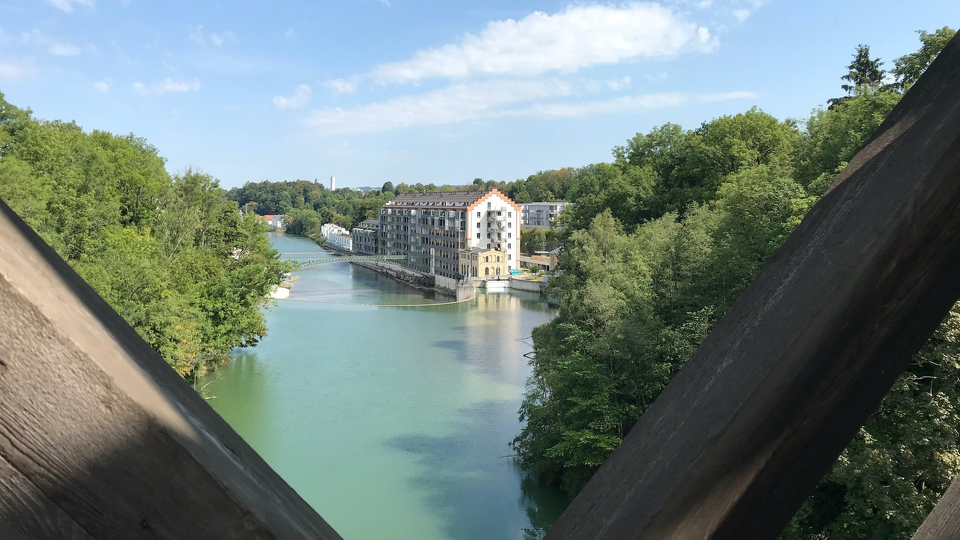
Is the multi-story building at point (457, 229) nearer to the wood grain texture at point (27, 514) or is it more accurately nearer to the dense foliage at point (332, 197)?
the dense foliage at point (332, 197)

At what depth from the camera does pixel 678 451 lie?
427 millimetres

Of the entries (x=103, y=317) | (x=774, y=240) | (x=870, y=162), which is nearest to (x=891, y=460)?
(x=774, y=240)

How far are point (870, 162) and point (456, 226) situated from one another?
1507 inches

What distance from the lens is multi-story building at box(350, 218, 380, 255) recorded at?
170 ft

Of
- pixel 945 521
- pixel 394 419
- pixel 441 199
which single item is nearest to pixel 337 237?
pixel 441 199

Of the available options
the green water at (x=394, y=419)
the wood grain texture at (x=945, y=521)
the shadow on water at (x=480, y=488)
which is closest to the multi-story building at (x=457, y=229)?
the green water at (x=394, y=419)

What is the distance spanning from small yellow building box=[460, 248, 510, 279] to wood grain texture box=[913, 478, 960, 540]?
115 ft

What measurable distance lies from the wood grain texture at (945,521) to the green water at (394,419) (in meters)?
8.55

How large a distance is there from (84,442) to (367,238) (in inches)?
2105

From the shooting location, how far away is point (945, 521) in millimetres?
566

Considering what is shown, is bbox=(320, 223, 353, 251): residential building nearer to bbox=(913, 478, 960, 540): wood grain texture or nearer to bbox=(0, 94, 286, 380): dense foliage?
bbox=(0, 94, 286, 380): dense foliage

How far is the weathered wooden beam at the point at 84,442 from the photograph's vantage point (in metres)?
0.33

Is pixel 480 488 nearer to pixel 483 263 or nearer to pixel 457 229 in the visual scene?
pixel 483 263

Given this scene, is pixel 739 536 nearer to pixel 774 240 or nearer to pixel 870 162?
pixel 870 162
